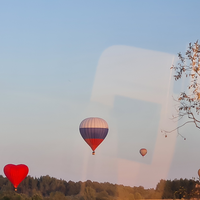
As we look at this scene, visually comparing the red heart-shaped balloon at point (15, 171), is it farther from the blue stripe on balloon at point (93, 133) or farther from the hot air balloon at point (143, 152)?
the hot air balloon at point (143, 152)

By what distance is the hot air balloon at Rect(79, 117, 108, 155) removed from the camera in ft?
211

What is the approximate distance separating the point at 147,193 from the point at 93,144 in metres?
17.0

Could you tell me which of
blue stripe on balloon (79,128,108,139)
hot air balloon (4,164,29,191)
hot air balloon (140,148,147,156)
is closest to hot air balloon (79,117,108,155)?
blue stripe on balloon (79,128,108,139)

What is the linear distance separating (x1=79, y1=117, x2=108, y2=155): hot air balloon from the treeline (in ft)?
30.8

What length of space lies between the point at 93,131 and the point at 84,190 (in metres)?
19.4

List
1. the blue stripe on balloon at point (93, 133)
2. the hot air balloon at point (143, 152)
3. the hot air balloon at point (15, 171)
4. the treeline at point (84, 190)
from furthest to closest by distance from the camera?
the hot air balloon at point (143, 152) → the treeline at point (84, 190) → the hot air balloon at point (15, 171) → the blue stripe on balloon at point (93, 133)

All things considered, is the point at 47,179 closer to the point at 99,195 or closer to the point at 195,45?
the point at 99,195

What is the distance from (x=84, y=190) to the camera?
261ft

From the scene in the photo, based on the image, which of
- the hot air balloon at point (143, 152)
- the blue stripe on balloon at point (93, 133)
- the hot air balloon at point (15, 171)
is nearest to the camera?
the blue stripe on balloon at point (93, 133)

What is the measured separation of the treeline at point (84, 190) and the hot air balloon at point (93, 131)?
938cm

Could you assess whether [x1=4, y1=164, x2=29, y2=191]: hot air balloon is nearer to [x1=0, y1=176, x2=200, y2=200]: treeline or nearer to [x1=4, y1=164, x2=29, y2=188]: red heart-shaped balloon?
[x1=4, y1=164, x2=29, y2=188]: red heart-shaped balloon

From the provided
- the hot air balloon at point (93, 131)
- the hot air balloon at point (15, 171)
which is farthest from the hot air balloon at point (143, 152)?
the hot air balloon at point (15, 171)

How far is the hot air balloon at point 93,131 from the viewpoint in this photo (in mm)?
64250

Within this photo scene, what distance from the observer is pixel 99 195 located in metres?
70.8
